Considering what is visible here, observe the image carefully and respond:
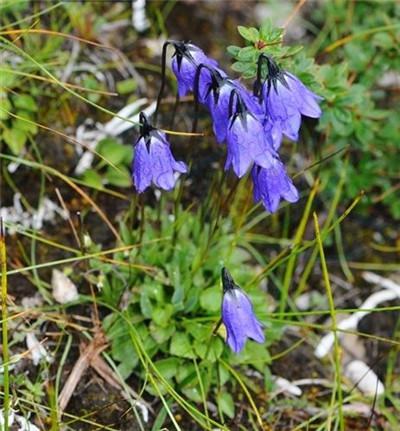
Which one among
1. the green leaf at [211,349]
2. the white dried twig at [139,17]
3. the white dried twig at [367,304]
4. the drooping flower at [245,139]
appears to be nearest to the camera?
the drooping flower at [245,139]

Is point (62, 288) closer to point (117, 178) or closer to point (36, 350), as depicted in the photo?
point (36, 350)

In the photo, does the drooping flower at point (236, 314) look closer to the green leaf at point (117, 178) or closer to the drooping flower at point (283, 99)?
the drooping flower at point (283, 99)

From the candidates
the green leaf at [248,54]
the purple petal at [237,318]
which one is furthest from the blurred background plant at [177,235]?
the purple petal at [237,318]

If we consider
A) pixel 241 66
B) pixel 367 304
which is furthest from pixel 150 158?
pixel 367 304

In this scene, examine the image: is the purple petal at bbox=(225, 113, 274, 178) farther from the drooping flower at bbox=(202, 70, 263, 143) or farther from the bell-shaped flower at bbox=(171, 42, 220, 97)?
the bell-shaped flower at bbox=(171, 42, 220, 97)

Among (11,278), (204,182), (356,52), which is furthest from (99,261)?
(356,52)

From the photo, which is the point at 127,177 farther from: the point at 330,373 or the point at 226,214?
the point at 330,373
